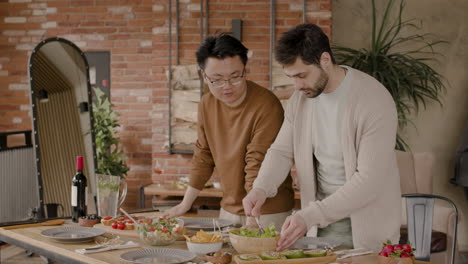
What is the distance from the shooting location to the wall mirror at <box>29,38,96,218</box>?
3.92 m

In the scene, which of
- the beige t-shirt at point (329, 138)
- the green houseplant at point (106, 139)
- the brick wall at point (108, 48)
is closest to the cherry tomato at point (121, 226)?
the beige t-shirt at point (329, 138)

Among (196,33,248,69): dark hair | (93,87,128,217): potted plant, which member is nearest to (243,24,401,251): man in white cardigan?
(196,33,248,69): dark hair

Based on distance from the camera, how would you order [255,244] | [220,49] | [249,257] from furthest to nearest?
1. [220,49]
2. [255,244]
3. [249,257]

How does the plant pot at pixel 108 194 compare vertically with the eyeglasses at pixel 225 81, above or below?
below

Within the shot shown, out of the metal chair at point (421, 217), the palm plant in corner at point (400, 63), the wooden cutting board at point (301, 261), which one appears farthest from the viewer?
the palm plant in corner at point (400, 63)

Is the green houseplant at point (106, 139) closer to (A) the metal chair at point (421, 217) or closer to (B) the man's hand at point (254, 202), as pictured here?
(A) the metal chair at point (421, 217)

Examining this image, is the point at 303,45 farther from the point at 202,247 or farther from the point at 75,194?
the point at 75,194

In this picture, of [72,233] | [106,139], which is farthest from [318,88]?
[106,139]

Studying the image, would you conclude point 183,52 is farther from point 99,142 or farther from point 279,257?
→ point 279,257

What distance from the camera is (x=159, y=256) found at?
77.9 inches

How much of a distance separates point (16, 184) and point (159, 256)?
3.37 metres

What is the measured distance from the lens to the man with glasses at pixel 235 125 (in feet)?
8.55

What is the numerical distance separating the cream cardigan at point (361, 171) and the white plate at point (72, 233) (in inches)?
26.1

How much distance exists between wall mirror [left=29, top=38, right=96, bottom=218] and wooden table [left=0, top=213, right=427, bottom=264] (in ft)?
4.41
